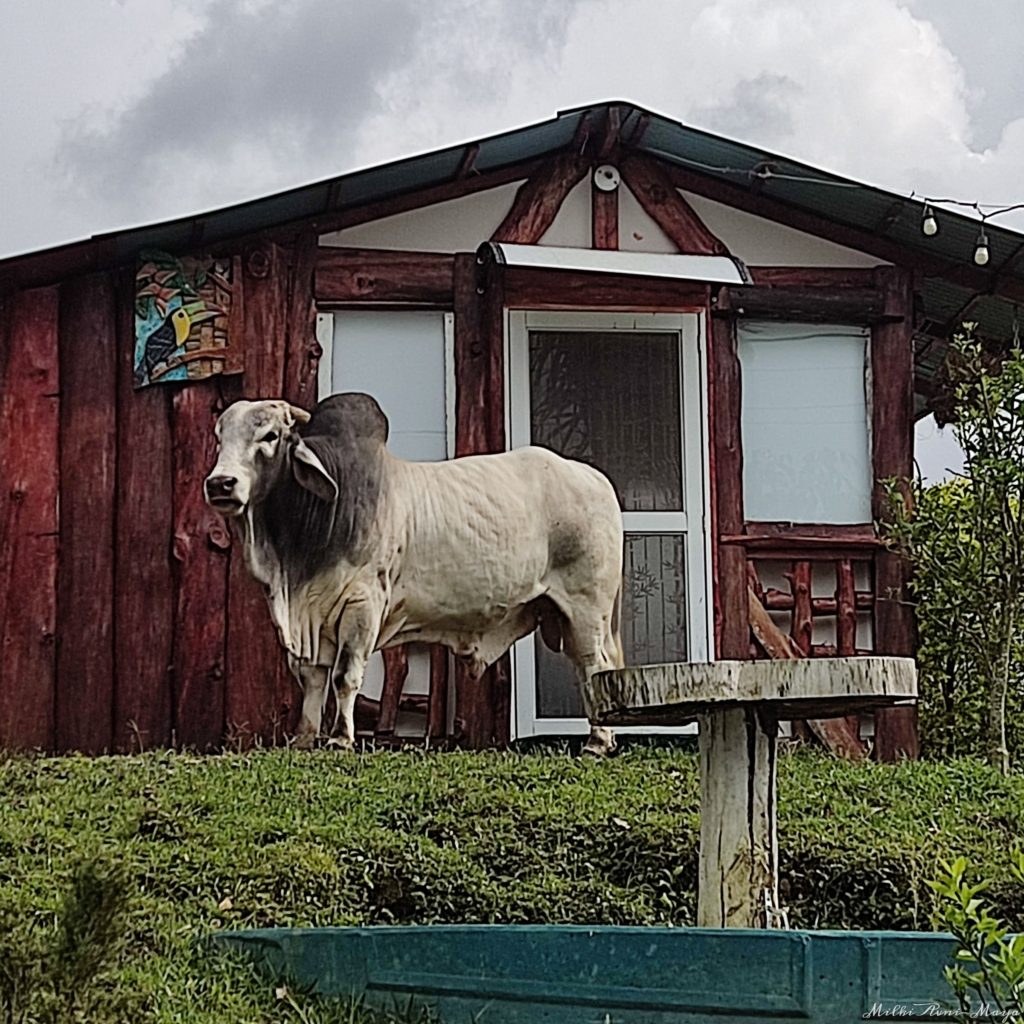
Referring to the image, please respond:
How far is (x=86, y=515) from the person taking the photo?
31.6ft

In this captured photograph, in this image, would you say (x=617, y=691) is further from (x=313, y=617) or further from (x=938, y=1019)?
(x=313, y=617)

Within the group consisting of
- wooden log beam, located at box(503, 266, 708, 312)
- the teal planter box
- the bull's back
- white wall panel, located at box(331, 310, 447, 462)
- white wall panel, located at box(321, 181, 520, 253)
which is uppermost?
white wall panel, located at box(321, 181, 520, 253)

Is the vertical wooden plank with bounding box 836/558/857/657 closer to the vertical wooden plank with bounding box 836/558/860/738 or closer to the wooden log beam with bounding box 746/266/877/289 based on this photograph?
the vertical wooden plank with bounding box 836/558/860/738

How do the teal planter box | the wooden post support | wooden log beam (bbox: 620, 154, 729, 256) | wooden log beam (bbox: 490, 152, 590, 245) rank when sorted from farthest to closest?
wooden log beam (bbox: 620, 154, 729, 256) → wooden log beam (bbox: 490, 152, 590, 245) → the wooden post support → the teal planter box

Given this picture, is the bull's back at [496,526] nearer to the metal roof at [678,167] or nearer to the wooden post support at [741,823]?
the metal roof at [678,167]

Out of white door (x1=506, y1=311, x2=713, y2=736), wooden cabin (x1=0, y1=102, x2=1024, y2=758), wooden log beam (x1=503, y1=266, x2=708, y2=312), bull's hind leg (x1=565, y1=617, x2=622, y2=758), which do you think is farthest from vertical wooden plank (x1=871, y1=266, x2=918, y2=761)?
bull's hind leg (x1=565, y1=617, x2=622, y2=758)

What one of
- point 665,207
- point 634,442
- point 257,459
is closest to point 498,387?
point 634,442

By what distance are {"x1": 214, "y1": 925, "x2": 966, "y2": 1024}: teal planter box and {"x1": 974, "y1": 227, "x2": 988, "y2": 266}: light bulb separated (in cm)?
611

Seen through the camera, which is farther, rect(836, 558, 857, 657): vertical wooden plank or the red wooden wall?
rect(836, 558, 857, 657): vertical wooden plank

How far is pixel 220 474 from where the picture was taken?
323 inches

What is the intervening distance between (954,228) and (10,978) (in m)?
7.58

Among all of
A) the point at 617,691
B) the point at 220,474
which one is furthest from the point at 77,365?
the point at 617,691

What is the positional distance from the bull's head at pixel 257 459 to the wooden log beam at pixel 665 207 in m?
2.99

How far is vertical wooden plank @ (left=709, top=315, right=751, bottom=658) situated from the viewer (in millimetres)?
10023
